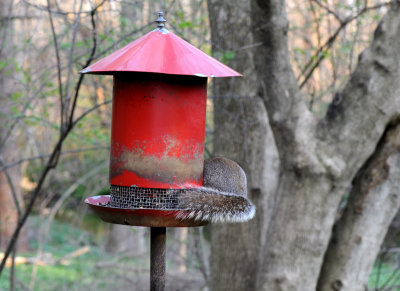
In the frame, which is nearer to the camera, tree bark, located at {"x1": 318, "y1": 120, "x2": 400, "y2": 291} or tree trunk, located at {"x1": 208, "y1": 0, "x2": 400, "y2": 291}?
tree trunk, located at {"x1": 208, "y1": 0, "x2": 400, "y2": 291}

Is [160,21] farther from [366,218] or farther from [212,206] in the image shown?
[366,218]

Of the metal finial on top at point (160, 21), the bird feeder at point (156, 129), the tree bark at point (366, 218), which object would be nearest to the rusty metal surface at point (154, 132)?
the bird feeder at point (156, 129)

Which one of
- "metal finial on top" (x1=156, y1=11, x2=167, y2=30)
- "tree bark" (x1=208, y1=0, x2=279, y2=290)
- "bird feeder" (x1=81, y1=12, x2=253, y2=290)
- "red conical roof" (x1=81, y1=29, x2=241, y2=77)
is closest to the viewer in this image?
"red conical roof" (x1=81, y1=29, x2=241, y2=77)

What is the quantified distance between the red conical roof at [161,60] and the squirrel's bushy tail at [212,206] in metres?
0.50

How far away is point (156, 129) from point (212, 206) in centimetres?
41

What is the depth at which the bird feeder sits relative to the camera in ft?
7.07

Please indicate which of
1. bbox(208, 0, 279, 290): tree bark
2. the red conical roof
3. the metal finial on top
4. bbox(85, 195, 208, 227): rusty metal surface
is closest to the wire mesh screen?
bbox(85, 195, 208, 227): rusty metal surface

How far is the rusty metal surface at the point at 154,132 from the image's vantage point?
2195 millimetres

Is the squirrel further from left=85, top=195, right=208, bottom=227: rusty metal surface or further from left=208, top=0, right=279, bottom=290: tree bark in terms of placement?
left=208, top=0, right=279, bottom=290: tree bark

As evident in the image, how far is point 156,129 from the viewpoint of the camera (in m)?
2.21

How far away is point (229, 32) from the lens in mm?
4461

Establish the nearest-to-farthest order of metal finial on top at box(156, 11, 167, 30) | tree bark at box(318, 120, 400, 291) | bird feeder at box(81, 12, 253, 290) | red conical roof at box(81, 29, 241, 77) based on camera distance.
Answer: red conical roof at box(81, 29, 241, 77)
bird feeder at box(81, 12, 253, 290)
metal finial on top at box(156, 11, 167, 30)
tree bark at box(318, 120, 400, 291)

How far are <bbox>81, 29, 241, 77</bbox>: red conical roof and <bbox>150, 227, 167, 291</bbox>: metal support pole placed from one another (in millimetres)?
731

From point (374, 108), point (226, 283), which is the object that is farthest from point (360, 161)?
point (226, 283)
